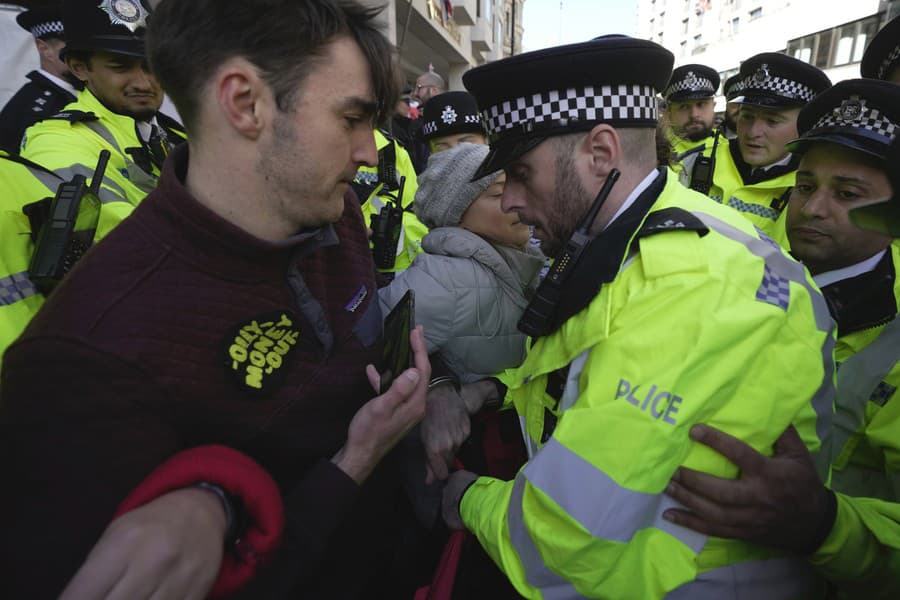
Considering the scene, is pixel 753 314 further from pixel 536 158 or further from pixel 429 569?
pixel 429 569

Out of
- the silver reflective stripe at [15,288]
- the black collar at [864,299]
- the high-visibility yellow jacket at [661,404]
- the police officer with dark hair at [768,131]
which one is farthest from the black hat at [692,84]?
the silver reflective stripe at [15,288]

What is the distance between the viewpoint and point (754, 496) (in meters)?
1.06

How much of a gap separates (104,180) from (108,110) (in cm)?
75

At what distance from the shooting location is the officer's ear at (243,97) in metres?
1.18

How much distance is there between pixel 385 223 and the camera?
11.5 feet

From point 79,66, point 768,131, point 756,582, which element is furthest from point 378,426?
point 768,131

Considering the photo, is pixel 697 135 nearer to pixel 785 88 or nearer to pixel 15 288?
pixel 785 88

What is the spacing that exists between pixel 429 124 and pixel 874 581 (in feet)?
13.0

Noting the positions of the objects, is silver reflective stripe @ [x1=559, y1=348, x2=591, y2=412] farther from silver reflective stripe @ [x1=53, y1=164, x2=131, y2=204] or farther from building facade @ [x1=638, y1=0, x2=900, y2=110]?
building facade @ [x1=638, y1=0, x2=900, y2=110]

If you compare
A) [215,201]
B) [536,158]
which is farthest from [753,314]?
[215,201]

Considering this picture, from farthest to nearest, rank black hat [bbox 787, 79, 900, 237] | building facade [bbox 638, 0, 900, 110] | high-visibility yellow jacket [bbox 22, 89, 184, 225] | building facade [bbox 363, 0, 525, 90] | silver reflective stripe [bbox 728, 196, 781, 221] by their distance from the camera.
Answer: building facade [bbox 638, 0, 900, 110], building facade [bbox 363, 0, 525, 90], silver reflective stripe [bbox 728, 196, 781, 221], high-visibility yellow jacket [bbox 22, 89, 184, 225], black hat [bbox 787, 79, 900, 237]

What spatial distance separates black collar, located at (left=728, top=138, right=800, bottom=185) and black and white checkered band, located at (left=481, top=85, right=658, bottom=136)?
2.65 m

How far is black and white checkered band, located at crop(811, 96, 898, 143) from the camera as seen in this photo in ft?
6.32

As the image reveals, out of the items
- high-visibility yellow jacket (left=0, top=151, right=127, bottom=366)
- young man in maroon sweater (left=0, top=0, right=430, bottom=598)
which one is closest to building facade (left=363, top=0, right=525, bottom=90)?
high-visibility yellow jacket (left=0, top=151, right=127, bottom=366)
